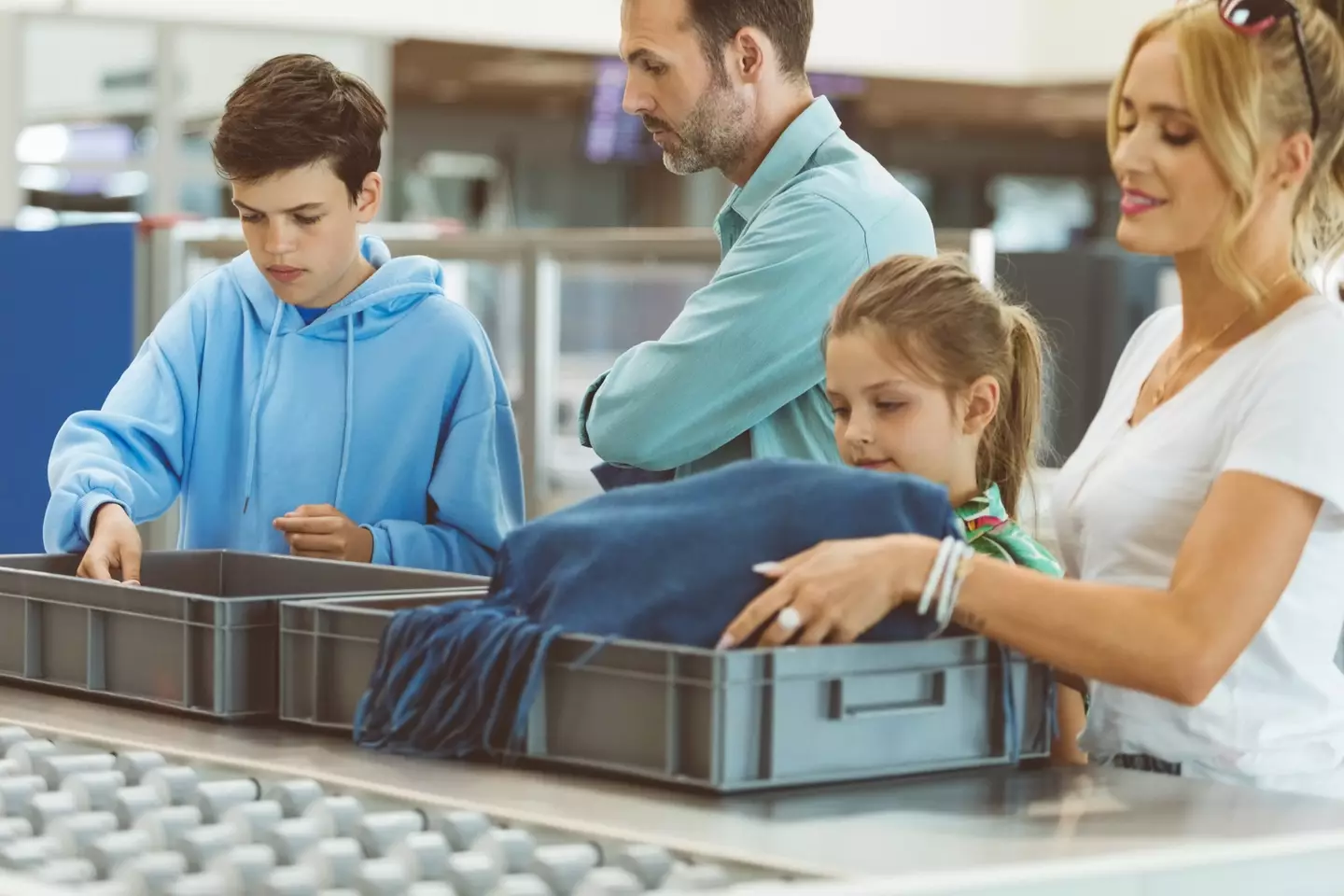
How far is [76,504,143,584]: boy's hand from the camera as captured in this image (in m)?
1.95

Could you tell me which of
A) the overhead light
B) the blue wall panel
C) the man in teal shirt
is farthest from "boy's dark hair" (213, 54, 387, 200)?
the overhead light

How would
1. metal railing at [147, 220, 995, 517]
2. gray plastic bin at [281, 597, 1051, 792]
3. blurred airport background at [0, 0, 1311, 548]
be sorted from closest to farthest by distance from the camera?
gray plastic bin at [281, 597, 1051, 792], metal railing at [147, 220, 995, 517], blurred airport background at [0, 0, 1311, 548]

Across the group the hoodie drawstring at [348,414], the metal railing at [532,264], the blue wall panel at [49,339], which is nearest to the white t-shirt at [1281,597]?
the hoodie drawstring at [348,414]

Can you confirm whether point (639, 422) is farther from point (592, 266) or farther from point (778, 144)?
point (592, 266)

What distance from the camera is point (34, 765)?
57.9 inches

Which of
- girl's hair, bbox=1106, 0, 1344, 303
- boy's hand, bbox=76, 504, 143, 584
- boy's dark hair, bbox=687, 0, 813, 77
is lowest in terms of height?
boy's hand, bbox=76, 504, 143, 584

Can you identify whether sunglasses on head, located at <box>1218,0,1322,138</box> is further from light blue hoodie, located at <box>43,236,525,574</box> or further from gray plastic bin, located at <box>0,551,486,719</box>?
light blue hoodie, located at <box>43,236,525,574</box>

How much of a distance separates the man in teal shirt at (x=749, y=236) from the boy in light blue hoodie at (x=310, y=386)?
205 mm

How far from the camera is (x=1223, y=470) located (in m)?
1.48

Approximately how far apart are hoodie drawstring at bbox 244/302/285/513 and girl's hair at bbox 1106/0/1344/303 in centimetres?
110

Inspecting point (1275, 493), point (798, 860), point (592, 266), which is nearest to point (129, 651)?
point (798, 860)

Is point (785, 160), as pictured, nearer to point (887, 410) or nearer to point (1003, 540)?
point (887, 410)

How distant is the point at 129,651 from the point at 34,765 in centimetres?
26

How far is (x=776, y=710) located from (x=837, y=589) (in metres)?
0.10
